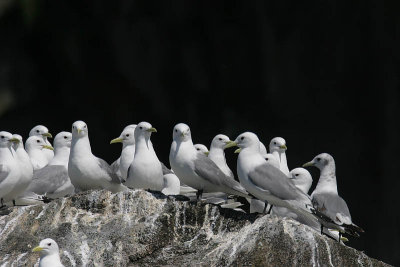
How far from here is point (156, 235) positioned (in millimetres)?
9664

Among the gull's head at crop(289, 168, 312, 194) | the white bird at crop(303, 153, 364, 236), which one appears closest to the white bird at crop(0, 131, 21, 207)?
the white bird at crop(303, 153, 364, 236)

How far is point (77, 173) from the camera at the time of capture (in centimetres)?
1070

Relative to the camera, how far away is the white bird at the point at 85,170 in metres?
10.7

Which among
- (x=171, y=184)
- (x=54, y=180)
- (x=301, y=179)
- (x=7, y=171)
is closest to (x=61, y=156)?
(x=54, y=180)

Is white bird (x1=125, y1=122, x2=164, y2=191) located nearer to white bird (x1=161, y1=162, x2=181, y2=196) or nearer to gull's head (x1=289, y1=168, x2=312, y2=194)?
white bird (x1=161, y1=162, x2=181, y2=196)

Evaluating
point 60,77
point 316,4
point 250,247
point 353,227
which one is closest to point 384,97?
point 316,4

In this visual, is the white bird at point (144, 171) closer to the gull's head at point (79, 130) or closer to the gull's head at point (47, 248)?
the gull's head at point (79, 130)

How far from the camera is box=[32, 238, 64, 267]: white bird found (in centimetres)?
888

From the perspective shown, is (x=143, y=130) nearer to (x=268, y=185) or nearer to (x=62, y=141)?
(x=62, y=141)

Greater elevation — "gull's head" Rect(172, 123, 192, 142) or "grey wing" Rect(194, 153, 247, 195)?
"gull's head" Rect(172, 123, 192, 142)

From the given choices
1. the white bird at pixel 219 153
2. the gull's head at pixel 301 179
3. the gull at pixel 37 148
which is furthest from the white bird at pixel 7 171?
the gull's head at pixel 301 179

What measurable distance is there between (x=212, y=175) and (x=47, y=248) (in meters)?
2.04

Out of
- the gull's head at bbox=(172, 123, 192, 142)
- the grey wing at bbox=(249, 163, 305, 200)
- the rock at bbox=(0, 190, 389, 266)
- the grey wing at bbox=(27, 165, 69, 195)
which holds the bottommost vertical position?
the rock at bbox=(0, 190, 389, 266)

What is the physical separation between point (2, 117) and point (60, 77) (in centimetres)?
134
